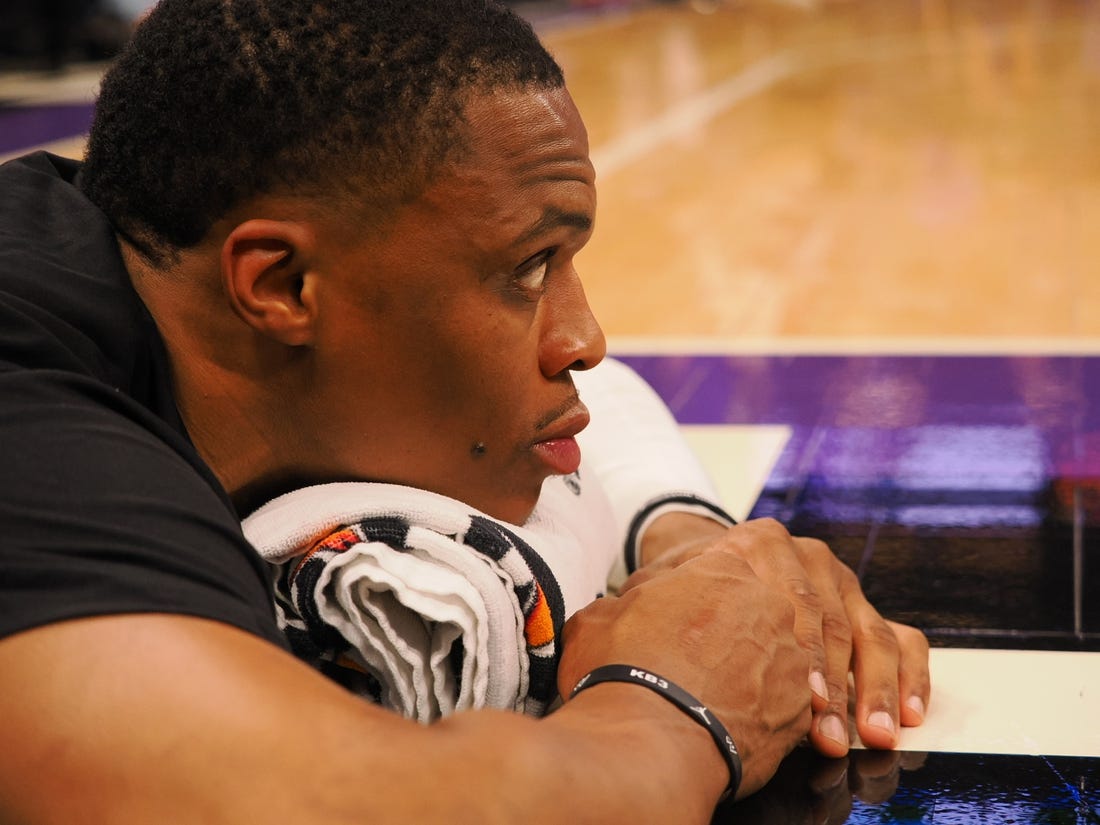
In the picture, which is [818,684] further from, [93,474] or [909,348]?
[909,348]

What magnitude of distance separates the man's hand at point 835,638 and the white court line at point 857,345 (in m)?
1.65

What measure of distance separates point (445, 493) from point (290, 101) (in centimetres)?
38

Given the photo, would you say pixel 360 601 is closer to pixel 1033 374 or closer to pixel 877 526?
pixel 877 526

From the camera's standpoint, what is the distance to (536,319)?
51.4 inches

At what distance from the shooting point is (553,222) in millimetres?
1281

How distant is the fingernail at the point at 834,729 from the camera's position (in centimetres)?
140

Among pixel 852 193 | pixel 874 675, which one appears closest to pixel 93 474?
pixel 874 675

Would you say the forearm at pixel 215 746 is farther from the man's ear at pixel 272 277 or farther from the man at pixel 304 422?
the man's ear at pixel 272 277

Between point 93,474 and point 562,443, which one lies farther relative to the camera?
point 562,443

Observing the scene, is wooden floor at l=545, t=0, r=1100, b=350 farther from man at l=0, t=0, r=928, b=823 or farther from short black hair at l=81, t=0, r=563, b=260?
short black hair at l=81, t=0, r=563, b=260

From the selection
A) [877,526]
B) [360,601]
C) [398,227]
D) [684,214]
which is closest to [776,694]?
[360,601]

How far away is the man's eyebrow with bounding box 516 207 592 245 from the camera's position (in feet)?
4.14

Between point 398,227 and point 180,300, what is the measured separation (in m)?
0.19

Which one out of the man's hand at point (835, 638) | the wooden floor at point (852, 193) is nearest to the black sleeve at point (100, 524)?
the man's hand at point (835, 638)
